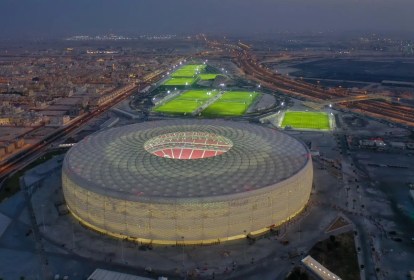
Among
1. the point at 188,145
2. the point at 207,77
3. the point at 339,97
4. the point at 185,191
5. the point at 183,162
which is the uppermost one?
the point at 183,162

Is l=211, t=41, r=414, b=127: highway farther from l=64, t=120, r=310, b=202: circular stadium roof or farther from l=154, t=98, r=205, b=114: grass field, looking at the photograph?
l=64, t=120, r=310, b=202: circular stadium roof

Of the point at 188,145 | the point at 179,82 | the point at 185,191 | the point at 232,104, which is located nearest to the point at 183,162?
the point at 185,191

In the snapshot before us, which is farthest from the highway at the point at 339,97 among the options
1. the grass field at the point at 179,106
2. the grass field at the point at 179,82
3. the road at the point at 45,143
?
the road at the point at 45,143

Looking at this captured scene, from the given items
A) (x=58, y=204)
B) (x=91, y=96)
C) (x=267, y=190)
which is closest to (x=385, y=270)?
(x=267, y=190)

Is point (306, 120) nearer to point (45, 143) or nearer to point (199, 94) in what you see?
point (199, 94)

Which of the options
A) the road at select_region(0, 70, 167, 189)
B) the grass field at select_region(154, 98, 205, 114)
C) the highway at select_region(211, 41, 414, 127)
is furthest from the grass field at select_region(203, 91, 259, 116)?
the road at select_region(0, 70, 167, 189)

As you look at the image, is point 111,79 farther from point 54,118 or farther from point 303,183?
point 303,183
